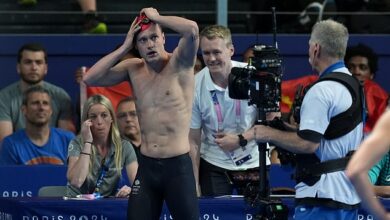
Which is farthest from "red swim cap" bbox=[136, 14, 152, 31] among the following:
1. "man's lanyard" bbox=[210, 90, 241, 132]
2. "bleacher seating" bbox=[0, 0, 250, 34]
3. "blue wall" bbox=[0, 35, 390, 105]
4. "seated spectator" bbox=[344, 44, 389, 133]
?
"bleacher seating" bbox=[0, 0, 250, 34]

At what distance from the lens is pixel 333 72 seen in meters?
7.30

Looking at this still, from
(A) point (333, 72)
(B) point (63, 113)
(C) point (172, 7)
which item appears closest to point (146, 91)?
(A) point (333, 72)

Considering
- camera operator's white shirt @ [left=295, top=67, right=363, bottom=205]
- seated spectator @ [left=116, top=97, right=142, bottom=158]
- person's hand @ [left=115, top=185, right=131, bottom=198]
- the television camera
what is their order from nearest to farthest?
1. camera operator's white shirt @ [left=295, top=67, right=363, bottom=205]
2. the television camera
3. person's hand @ [left=115, top=185, right=131, bottom=198]
4. seated spectator @ [left=116, top=97, right=142, bottom=158]

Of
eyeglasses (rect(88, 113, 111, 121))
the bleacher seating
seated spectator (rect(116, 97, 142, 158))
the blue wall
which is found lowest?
seated spectator (rect(116, 97, 142, 158))

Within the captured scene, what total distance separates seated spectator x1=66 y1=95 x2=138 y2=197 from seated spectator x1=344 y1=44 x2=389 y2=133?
278 centimetres

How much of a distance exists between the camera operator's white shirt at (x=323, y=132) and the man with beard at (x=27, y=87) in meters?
4.36

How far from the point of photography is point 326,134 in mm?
7293

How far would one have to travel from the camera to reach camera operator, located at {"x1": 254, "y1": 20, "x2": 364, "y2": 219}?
23.6 feet

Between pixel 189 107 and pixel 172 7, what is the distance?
14.9ft

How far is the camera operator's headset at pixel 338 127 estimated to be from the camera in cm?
724

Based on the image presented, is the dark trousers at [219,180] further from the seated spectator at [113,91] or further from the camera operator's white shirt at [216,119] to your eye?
the seated spectator at [113,91]

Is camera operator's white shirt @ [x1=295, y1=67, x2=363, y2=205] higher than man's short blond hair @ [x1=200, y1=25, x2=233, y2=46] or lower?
lower

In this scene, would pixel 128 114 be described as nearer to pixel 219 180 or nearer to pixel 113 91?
pixel 219 180

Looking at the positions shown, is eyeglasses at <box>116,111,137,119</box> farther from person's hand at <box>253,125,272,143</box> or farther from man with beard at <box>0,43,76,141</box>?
person's hand at <box>253,125,272,143</box>
